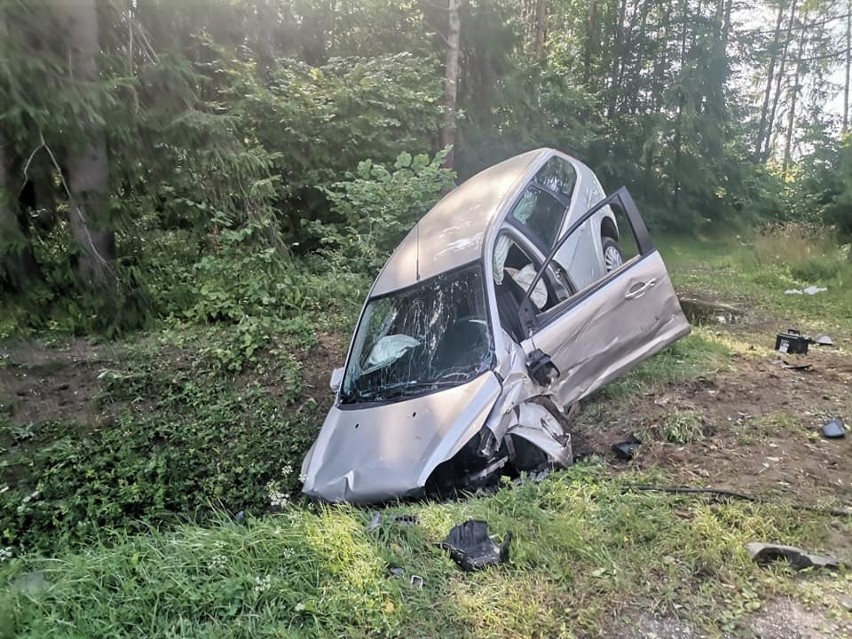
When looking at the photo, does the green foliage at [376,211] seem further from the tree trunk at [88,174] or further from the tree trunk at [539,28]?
the tree trunk at [539,28]

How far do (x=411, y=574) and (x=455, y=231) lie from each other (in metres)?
2.99

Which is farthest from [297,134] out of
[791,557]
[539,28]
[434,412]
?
[539,28]

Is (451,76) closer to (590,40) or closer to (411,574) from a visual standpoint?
(411,574)

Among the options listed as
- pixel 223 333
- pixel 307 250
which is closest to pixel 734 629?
pixel 223 333

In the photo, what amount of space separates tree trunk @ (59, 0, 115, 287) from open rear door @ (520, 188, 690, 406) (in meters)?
4.67

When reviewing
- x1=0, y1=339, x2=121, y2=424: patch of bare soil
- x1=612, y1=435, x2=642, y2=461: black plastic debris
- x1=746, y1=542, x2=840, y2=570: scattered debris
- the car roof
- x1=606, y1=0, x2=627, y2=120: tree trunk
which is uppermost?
x1=606, y1=0, x2=627, y2=120: tree trunk

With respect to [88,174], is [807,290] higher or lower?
lower

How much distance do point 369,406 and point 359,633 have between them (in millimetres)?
1796

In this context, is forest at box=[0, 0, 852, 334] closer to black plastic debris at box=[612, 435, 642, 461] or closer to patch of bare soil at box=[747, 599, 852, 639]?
black plastic debris at box=[612, 435, 642, 461]

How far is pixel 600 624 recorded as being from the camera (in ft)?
7.55

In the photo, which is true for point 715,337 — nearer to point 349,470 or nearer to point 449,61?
point 349,470

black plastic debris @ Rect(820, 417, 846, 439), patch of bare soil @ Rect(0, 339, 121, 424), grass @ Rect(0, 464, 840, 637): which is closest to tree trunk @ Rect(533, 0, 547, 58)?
patch of bare soil @ Rect(0, 339, 121, 424)

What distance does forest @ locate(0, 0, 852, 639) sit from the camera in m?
2.42

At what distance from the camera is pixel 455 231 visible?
4.82 m
